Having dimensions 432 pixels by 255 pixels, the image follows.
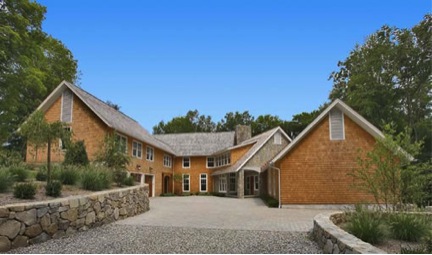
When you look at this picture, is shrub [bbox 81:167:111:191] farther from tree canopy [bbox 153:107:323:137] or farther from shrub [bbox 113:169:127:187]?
tree canopy [bbox 153:107:323:137]

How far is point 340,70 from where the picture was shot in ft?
123

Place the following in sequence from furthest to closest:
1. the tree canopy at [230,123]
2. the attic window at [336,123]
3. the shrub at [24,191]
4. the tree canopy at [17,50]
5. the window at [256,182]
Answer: the tree canopy at [230,123]
the window at [256,182]
the tree canopy at [17,50]
the attic window at [336,123]
the shrub at [24,191]

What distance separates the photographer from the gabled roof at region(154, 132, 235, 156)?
36.7 metres

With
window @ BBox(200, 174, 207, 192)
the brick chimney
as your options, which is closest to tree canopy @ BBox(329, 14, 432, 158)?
the brick chimney

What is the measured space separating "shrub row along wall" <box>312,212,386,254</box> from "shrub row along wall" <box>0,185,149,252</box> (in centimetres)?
667

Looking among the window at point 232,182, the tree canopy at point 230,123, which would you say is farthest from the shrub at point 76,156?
the tree canopy at point 230,123

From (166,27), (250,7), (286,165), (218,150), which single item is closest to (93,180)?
(166,27)

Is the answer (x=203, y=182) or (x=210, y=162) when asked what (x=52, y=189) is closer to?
(x=203, y=182)

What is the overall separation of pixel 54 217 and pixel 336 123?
15019 mm

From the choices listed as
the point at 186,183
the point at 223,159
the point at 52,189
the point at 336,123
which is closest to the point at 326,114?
the point at 336,123

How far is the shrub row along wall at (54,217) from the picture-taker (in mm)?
7363

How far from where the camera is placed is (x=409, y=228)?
7164 mm

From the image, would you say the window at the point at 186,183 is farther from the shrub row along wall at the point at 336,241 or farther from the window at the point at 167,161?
the shrub row along wall at the point at 336,241

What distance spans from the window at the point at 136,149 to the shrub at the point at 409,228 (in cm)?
2063
